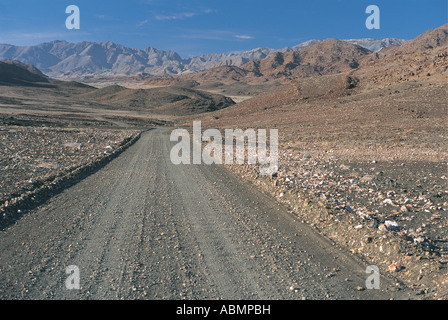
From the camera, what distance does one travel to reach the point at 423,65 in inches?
1524

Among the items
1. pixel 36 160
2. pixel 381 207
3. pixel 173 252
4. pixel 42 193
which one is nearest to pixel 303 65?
pixel 36 160

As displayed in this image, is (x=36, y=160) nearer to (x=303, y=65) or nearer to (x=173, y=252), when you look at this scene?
(x=173, y=252)

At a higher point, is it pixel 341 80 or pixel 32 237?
pixel 341 80

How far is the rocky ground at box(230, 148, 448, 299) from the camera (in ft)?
17.6

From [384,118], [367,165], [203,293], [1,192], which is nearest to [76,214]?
[1,192]

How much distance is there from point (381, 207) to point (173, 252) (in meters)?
5.35

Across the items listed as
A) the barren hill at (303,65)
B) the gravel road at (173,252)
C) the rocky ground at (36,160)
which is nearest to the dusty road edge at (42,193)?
the rocky ground at (36,160)

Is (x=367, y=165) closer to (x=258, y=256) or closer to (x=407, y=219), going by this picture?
(x=407, y=219)

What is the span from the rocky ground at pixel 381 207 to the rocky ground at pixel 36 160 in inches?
276

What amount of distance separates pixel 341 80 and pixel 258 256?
46.2m

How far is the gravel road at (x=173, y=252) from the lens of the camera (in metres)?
4.88

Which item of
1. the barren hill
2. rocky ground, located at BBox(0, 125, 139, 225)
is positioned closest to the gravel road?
rocky ground, located at BBox(0, 125, 139, 225)

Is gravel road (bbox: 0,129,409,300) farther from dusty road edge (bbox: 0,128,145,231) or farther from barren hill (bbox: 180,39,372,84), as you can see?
barren hill (bbox: 180,39,372,84)

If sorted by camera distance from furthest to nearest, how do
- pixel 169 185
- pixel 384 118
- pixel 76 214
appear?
pixel 384 118 → pixel 169 185 → pixel 76 214
